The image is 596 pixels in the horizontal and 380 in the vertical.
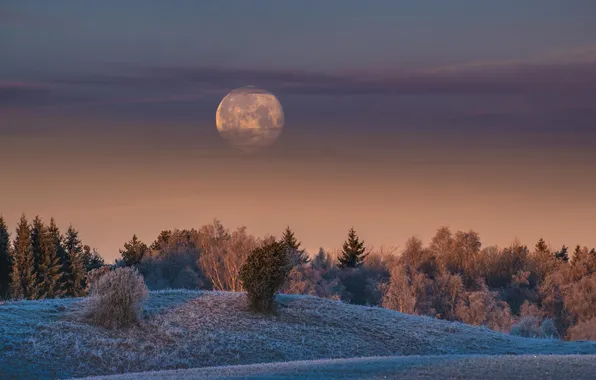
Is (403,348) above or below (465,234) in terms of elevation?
below

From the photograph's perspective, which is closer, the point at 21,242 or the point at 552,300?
the point at 21,242

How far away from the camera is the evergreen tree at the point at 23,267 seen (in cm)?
6919

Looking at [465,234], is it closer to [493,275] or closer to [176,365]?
[493,275]

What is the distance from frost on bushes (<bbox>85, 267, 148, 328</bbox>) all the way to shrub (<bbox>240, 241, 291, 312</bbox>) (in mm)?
3895

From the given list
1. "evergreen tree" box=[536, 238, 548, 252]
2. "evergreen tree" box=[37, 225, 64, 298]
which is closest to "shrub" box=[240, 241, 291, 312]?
"evergreen tree" box=[37, 225, 64, 298]

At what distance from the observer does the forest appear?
235ft

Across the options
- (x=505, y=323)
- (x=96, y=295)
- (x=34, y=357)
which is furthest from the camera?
(x=505, y=323)

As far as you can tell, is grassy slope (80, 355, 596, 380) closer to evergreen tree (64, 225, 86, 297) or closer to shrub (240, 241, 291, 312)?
shrub (240, 241, 291, 312)

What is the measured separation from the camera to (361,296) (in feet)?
273

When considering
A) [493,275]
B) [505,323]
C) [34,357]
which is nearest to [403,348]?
[34,357]

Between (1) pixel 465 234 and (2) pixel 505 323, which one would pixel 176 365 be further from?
(1) pixel 465 234

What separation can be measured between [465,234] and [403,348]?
62.5 m

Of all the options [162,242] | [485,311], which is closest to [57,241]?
[162,242]

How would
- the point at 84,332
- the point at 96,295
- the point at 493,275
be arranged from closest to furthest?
the point at 84,332
the point at 96,295
the point at 493,275
